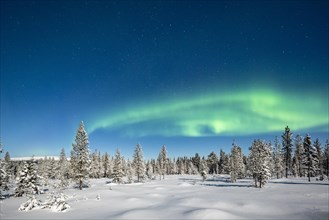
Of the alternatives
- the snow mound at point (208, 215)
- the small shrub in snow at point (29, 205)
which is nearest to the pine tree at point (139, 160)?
the small shrub in snow at point (29, 205)

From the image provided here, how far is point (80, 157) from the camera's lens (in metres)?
51.2

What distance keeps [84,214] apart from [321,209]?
924 inches

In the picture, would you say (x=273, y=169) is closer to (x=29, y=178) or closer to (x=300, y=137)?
(x=300, y=137)

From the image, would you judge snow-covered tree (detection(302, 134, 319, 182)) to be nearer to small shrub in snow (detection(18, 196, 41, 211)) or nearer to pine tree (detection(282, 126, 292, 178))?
pine tree (detection(282, 126, 292, 178))

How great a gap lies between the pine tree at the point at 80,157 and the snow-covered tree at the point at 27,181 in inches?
323

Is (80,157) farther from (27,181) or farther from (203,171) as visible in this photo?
(203,171)

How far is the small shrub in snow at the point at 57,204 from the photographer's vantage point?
26.3 m

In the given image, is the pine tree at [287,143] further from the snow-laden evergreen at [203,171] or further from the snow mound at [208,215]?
the snow mound at [208,215]

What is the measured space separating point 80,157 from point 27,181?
10846 millimetres

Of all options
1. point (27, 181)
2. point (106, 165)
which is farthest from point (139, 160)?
point (27, 181)

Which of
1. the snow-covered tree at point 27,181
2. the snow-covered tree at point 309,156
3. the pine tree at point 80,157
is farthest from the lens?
the snow-covered tree at point 309,156

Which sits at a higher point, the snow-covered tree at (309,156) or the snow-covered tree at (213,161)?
the snow-covered tree at (309,156)

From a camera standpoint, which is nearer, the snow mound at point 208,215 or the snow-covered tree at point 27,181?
the snow mound at point 208,215

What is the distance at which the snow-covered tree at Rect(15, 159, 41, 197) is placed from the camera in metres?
42.0
